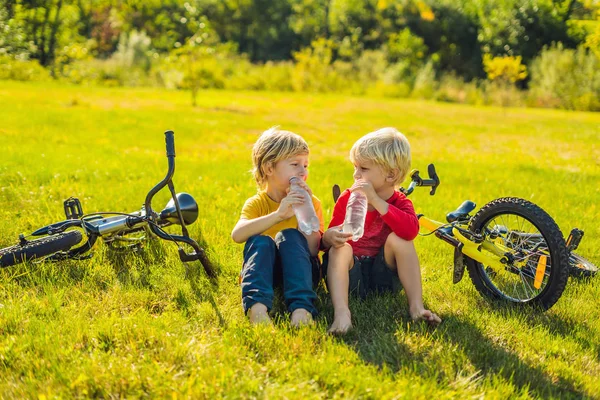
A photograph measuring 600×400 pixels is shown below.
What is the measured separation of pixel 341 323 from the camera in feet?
10.1

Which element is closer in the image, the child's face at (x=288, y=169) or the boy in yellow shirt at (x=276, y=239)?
the boy in yellow shirt at (x=276, y=239)

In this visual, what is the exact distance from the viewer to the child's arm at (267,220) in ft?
10.7

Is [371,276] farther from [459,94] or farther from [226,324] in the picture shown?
[459,94]

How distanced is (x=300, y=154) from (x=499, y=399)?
67.3 inches

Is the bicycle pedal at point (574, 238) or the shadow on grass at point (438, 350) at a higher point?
the bicycle pedal at point (574, 238)

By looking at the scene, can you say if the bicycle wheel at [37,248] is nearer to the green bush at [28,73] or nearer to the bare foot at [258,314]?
the bare foot at [258,314]

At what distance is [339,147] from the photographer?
10422 mm

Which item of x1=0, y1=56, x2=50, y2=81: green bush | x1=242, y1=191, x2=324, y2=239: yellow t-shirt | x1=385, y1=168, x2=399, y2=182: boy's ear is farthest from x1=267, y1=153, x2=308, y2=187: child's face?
x1=0, y1=56, x2=50, y2=81: green bush

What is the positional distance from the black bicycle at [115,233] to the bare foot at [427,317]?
1356 millimetres


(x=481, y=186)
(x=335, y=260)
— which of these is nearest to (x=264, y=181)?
(x=335, y=260)

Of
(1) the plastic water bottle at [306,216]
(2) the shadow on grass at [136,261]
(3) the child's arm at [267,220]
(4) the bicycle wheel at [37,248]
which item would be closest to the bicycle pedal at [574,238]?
(1) the plastic water bottle at [306,216]

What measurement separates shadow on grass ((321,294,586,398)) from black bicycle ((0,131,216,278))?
3.55 feet

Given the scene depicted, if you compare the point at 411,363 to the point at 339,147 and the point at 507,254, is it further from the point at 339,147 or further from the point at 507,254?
the point at 339,147

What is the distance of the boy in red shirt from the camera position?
3250 mm
